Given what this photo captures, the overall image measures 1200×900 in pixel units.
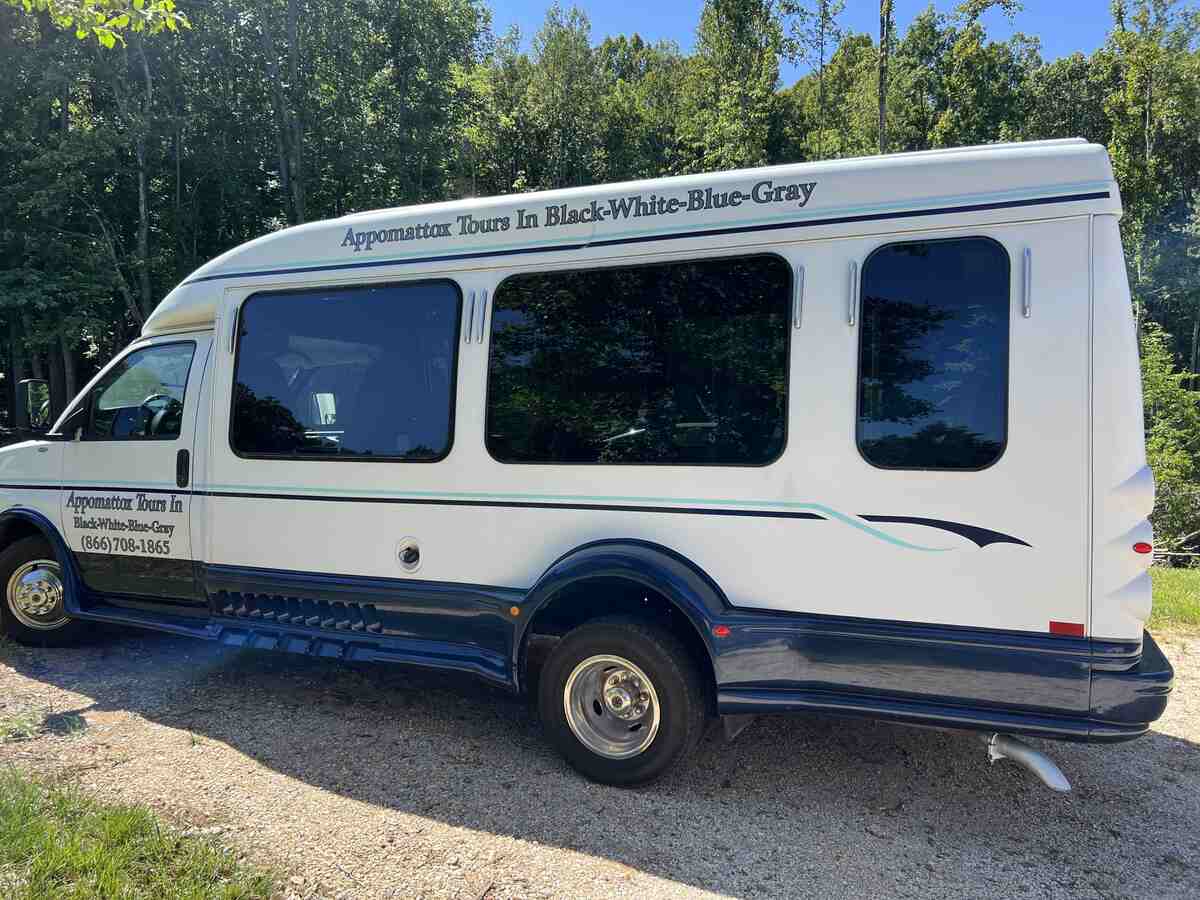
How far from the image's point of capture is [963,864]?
324cm

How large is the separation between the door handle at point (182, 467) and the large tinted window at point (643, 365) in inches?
82.0

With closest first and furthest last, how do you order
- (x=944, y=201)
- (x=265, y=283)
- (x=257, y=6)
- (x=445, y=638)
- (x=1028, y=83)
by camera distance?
(x=944, y=201), (x=445, y=638), (x=265, y=283), (x=257, y=6), (x=1028, y=83)

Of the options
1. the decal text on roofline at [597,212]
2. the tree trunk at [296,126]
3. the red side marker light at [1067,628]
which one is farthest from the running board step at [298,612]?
the tree trunk at [296,126]

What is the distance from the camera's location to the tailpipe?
3.26m

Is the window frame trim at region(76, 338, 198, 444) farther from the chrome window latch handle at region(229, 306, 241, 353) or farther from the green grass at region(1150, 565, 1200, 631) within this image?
the green grass at region(1150, 565, 1200, 631)

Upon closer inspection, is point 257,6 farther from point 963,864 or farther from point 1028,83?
point 1028,83

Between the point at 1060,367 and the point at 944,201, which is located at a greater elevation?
the point at 944,201

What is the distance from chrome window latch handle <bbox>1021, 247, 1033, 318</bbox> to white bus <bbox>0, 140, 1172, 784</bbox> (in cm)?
1

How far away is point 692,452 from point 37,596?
480 cm

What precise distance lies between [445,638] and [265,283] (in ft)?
7.54

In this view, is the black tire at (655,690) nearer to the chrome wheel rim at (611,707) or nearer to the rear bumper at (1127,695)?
the chrome wheel rim at (611,707)

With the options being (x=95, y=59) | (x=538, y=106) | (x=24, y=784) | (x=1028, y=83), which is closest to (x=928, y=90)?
(x=1028, y=83)

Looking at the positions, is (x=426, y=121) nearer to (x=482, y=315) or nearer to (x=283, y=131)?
(x=283, y=131)

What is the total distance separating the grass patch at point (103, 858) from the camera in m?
2.83
